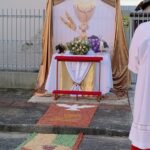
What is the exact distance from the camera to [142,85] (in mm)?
4746

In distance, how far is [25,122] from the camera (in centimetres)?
852

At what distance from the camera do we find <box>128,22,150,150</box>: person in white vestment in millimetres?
4676

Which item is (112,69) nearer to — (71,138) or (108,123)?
(108,123)

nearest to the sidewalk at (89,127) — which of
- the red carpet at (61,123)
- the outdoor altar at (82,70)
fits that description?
the red carpet at (61,123)

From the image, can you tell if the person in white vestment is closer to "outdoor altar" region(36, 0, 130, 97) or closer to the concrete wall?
"outdoor altar" region(36, 0, 130, 97)

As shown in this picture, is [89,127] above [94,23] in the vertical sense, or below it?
below

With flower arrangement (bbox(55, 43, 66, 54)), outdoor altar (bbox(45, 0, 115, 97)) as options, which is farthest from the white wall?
flower arrangement (bbox(55, 43, 66, 54))

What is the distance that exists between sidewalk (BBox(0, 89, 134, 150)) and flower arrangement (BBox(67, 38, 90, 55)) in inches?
41.1

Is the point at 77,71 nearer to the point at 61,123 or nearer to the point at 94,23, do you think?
the point at 94,23

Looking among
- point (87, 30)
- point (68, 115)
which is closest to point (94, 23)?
point (87, 30)

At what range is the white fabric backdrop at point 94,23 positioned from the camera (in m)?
11.2

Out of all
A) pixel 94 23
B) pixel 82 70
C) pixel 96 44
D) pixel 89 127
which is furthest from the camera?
pixel 94 23

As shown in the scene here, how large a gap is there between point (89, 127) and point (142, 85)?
3.57 metres

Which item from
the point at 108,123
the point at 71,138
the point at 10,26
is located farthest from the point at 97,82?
the point at 10,26
